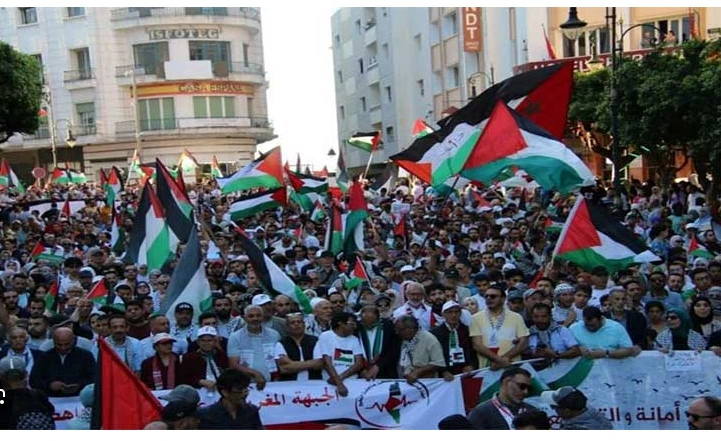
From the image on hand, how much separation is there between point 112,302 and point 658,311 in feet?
18.2

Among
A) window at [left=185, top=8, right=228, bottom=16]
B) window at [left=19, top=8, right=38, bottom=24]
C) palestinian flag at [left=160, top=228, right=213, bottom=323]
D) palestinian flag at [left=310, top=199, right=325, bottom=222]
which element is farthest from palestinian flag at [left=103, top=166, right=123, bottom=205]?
window at [left=19, top=8, right=38, bottom=24]

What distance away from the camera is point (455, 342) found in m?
7.76

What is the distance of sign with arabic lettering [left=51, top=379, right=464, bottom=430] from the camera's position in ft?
24.6

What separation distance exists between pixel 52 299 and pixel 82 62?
46.2 meters

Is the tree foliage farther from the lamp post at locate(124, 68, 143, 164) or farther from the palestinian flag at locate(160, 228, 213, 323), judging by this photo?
the lamp post at locate(124, 68, 143, 164)

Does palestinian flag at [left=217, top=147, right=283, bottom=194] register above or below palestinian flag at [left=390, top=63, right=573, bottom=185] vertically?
below

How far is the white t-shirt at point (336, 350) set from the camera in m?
7.53

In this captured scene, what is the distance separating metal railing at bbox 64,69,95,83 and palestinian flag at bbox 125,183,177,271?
43765 millimetres

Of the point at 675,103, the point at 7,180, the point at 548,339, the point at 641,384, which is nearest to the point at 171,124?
the point at 7,180

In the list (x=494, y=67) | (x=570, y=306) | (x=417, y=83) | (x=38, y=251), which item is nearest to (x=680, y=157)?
(x=494, y=67)

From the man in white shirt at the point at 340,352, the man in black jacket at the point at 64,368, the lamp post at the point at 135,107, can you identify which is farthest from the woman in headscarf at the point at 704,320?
the lamp post at the point at 135,107

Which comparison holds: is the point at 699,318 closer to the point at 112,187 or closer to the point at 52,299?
the point at 52,299

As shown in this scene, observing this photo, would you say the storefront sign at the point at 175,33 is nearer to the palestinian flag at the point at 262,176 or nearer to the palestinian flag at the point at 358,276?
the palestinian flag at the point at 262,176

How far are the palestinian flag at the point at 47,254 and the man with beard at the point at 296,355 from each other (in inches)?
297
